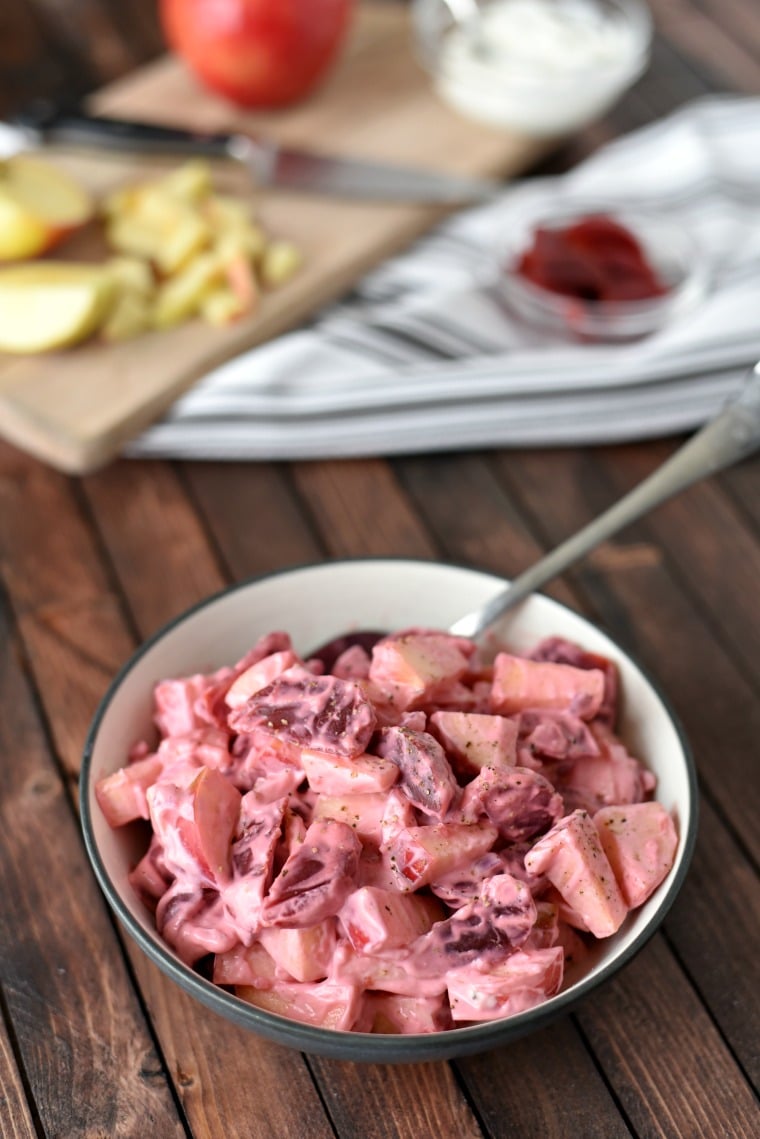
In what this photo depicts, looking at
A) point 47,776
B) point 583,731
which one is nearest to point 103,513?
point 47,776

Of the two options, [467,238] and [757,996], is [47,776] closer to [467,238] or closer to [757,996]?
[757,996]

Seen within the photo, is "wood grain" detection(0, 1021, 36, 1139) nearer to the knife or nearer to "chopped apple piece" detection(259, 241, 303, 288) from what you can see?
"chopped apple piece" detection(259, 241, 303, 288)

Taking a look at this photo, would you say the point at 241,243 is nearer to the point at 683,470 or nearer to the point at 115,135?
the point at 115,135

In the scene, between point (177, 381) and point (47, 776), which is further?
point (177, 381)

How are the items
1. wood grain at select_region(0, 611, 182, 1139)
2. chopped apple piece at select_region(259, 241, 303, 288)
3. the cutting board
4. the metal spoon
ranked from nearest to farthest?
wood grain at select_region(0, 611, 182, 1139) < the metal spoon < the cutting board < chopped apple piece at select_region(259, 241, 303, 288)

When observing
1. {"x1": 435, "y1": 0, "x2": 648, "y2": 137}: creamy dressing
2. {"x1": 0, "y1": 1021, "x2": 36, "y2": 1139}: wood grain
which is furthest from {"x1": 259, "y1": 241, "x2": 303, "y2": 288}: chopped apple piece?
{"x1": 0, "y1": 1021, "x2": 36, "y2": 1139}: wood grain

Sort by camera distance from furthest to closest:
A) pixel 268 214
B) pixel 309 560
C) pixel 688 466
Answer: pixel 268 214 < pixel 309 560 < pixel 688 466

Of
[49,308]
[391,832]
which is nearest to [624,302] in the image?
[49,308]

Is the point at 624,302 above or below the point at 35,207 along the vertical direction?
above
